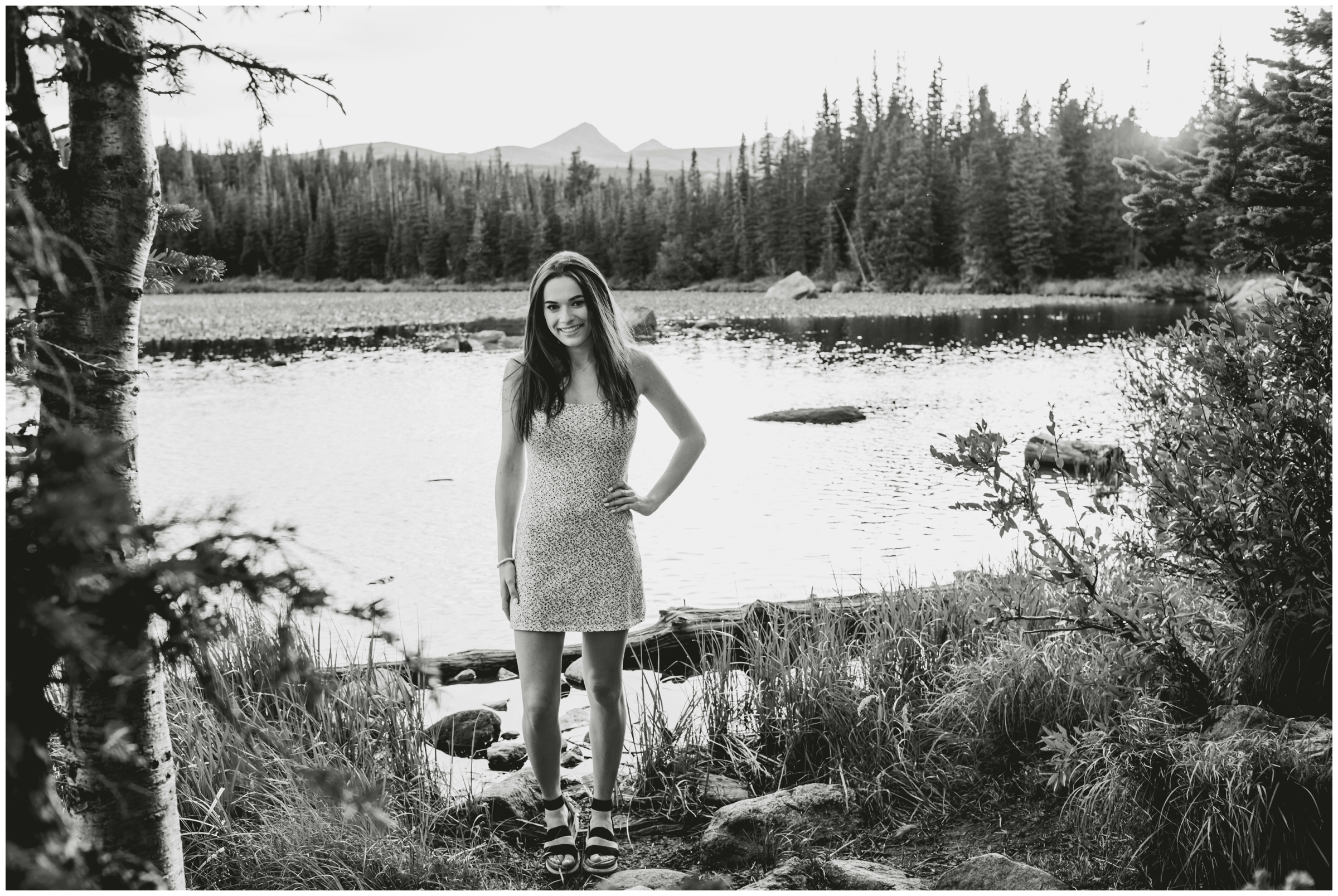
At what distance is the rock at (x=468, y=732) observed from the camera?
4555 millimetres

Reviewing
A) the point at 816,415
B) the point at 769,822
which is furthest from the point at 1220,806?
the point at 816,415

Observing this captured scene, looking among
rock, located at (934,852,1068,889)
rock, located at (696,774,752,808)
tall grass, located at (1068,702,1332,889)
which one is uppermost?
tall grass, located at (1068,702,1332,889)

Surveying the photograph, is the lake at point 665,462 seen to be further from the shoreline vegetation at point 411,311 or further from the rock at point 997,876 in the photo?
the shoreline vegetation at point 411,311

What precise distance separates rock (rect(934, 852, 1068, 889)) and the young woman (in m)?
1.00

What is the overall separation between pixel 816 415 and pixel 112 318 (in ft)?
41.3

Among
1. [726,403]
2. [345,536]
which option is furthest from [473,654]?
[726,403]

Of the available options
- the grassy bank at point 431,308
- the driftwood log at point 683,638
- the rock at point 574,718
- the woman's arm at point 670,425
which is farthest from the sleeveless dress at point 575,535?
the grassy bank at point 431,308

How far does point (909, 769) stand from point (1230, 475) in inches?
56.5

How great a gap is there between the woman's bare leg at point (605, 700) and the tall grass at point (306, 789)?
0.42 meters

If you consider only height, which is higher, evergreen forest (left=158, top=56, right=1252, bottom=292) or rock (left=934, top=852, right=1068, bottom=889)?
evergreen forest (left=158, top=56, right=1252, bottom=292)

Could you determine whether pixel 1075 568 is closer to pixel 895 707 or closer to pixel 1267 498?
pixel 1267 498

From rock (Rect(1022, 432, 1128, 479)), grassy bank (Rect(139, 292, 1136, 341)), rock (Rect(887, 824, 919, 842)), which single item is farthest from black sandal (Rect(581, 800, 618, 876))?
grassy bank (Rect(139, 292, 1136, 341))

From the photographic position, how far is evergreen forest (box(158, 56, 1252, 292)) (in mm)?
51938

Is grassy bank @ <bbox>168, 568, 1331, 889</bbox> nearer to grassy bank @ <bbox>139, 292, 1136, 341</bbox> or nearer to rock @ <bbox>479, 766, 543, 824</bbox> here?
rock @ <bbox>479, 766, 543, 824</bbox>
